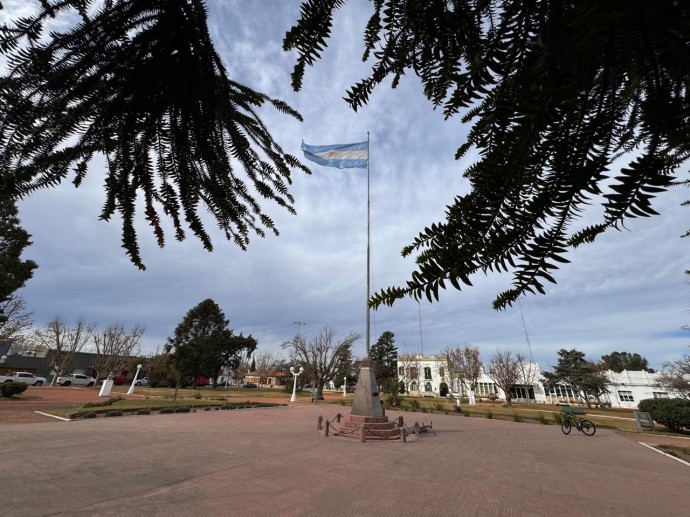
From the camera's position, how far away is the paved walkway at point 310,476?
5.85 meters

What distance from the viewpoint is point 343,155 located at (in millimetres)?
19469

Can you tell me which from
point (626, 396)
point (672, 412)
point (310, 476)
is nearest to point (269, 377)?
point (626, 396)

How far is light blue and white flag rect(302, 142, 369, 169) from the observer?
18.7 meters

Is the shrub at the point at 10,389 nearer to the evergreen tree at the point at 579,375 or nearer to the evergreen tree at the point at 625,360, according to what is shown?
the evergreen tree at the point at 579,375

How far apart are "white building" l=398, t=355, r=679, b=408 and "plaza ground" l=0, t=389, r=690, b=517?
150 feet

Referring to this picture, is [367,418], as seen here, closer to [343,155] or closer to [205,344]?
[343,155]

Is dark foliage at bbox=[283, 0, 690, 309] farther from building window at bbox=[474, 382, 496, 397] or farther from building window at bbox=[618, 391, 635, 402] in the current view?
building window at bbox=[474, 382, 496, 397]

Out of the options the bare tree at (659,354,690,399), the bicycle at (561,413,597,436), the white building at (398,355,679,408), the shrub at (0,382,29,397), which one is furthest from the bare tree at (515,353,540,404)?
the shrub at (0,382,29,397)

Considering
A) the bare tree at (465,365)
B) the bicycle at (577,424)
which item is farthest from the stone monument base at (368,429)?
the bare tree at (465,365)

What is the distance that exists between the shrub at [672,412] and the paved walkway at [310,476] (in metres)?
9.68

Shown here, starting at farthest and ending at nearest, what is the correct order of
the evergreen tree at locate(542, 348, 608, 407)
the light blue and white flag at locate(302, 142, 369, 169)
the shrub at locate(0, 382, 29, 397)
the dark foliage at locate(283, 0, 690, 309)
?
the evergreen tree at locate(542, 348, 608, 407) < the shrub at locate(0, 382, 29, 397) < the light blue and white flag at locate(302, 142, 369, 169) < the dark foliage at locate(283, 0, 690, 309)

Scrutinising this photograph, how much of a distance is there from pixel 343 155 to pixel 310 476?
16413mm

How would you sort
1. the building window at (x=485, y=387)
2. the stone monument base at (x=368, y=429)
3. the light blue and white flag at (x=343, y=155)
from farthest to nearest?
the building window at (x=485, y=387), the light blue and white flag at (x=343, y=155), the stone monument base at (x=368, y=429)

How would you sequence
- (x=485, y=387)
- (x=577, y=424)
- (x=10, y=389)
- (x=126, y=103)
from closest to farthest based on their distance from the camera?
(x=126, y=103), (x=577, y=424), (x=10, y=389), (x=485, y=387)
